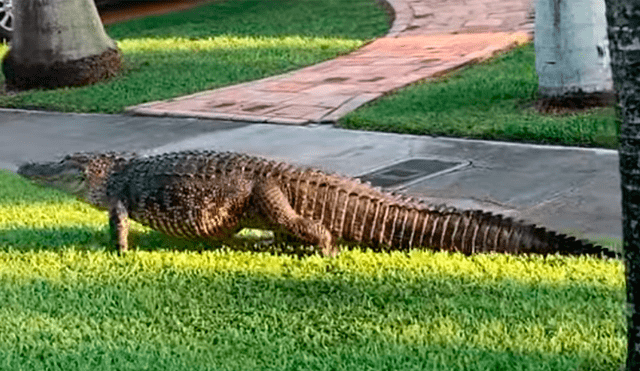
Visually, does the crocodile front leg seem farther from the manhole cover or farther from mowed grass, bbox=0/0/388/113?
mowed grass, bbox=0/0/388/113

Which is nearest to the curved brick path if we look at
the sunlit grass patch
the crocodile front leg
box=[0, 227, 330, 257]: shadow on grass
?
the sunlit grass patch

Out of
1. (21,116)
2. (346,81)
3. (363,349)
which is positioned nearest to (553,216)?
(363,349)

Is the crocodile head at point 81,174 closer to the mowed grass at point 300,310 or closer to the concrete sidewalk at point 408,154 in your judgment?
the mowed grass at point 300,310

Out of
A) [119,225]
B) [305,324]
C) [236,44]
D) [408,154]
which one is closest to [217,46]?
[236,44]

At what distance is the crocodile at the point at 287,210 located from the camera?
Answer: 5758 mm

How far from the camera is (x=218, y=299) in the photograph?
5.34 meters


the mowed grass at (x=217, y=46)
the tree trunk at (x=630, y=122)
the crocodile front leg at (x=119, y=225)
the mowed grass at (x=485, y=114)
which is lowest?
the mowed grass at (x=485, y=114)

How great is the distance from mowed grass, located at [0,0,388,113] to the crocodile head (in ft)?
14.3

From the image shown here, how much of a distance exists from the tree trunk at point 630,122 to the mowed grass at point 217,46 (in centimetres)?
768

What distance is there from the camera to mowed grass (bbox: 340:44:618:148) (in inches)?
335

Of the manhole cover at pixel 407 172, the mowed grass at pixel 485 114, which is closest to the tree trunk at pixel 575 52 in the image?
the mowed grass at pixel 485 114

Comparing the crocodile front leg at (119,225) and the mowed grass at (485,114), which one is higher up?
the crocodile front leg at (119,225)

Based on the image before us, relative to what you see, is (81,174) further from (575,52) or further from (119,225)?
(575,52)

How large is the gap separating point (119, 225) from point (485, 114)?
13.1 feet
